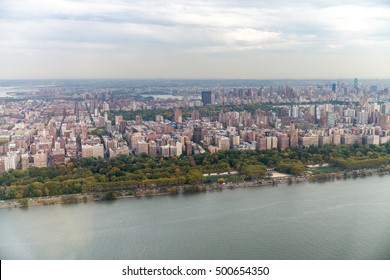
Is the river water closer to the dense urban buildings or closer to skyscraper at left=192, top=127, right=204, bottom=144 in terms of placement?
the dense urban buildings

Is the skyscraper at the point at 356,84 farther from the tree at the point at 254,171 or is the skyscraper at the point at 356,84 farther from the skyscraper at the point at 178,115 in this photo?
the skyscraper at the point at 178,115

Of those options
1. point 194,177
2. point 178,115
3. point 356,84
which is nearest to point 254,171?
point 194,177

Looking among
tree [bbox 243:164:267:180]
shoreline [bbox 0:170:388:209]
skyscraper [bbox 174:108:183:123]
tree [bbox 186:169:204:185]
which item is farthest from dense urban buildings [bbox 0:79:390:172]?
tree [bbox 243:164:267:180]

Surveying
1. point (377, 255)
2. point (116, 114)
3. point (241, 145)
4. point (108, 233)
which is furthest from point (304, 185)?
point (116, 114)

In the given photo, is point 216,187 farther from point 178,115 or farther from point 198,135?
point 178,115

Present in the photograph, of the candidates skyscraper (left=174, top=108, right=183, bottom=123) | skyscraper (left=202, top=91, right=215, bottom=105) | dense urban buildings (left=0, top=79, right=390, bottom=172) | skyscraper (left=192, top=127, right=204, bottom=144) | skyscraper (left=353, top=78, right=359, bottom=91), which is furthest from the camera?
skyscraper (left=174, top=108, right=183, bottom=123)

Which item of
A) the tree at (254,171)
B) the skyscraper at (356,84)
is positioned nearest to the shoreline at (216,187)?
the tree at (254,171)

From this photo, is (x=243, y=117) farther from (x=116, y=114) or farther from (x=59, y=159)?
(x=59, y=159)

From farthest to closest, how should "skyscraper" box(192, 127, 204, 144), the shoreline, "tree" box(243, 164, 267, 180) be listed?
"skyscraper" box(192, 127, 204, 144), "tree" box(243, 164, 267, 180), the shoreline
